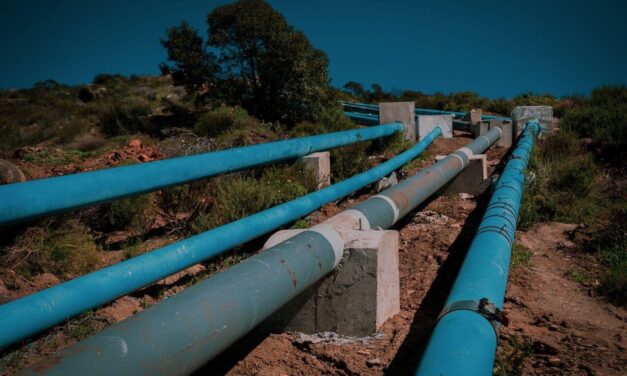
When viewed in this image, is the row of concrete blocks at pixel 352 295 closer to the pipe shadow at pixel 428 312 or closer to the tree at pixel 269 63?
the pipe shadow at pixel 428 312

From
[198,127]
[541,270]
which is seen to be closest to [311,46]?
[198,127]

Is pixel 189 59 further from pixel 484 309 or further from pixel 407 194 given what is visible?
pixel 484 309

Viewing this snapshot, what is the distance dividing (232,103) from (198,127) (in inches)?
99.1

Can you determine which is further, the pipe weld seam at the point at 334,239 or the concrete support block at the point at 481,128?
the concrete support block at the point at 481,128

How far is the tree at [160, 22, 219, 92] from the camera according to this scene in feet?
46.6

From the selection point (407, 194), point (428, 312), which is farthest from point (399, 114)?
point (428, 312)

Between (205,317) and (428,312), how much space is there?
6.63 ft

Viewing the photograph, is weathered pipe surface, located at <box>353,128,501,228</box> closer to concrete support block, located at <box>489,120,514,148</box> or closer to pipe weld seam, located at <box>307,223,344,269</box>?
pipe weld seam, located at <box>307,223,344,269</box>

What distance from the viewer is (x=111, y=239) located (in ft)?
16.0

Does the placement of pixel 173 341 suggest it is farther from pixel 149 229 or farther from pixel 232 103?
pixel 232 103

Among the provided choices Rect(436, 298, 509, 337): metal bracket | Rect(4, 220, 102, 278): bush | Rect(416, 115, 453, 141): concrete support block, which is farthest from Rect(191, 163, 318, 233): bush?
Rect(416, 115, 453, 141): concrete support block

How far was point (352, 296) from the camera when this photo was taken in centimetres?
321

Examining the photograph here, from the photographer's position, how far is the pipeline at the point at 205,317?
1542mm

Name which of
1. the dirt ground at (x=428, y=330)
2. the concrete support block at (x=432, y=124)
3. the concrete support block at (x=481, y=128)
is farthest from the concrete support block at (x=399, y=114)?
the dirt ground at (x=428, y=330)
